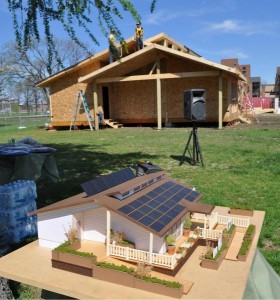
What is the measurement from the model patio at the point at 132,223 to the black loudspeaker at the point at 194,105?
23.6 feet

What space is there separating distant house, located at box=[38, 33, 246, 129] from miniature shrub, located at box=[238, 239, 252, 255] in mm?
18958

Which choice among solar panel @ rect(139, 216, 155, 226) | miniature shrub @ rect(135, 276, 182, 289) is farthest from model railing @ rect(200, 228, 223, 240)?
miniature shrub @ rect(135, 276, 182, 289)

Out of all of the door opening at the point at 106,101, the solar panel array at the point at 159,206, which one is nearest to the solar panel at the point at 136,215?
the solar panel array at the point at 159,206

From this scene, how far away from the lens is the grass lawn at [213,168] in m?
6.55

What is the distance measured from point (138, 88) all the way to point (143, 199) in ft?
72.0

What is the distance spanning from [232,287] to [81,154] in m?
11.0

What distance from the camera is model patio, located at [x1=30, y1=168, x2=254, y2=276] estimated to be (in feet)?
7.43

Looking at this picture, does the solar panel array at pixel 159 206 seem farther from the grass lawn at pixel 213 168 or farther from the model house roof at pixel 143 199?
the grass lawn at pixel 213 168

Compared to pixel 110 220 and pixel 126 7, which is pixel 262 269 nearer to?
pixel 110 220

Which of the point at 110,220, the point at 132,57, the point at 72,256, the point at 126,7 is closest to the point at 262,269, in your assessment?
the point at 110,220

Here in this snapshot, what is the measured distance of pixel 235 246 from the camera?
8.37ft

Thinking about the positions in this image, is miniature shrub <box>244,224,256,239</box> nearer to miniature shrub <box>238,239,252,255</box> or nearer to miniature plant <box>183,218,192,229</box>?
miniature shrub <box>238,239,252,255</box>

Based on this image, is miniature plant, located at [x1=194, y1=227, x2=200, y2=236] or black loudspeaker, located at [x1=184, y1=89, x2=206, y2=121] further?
black loudspeaker, located at [x1=184, y1=89, x2=206, y2=121]

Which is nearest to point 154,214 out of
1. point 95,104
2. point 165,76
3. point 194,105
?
point 194,105
